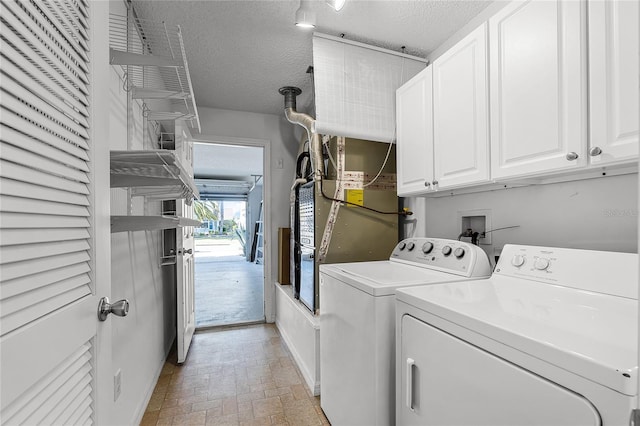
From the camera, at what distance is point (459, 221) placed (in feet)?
6.46

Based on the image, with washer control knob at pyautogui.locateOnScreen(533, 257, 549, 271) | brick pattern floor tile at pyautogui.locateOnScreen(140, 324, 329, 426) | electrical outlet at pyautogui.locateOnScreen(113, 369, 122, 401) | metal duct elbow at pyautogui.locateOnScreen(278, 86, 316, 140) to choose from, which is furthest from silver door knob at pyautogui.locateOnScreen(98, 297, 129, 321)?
metal duct elbow at pyautogui.locateOnScreen(278, 86, 316, 140)

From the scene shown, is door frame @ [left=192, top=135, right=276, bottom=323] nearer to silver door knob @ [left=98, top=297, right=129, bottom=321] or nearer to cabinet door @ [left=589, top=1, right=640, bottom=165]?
silver door knob @ [left=98, top=297, right=129, bottom=321]

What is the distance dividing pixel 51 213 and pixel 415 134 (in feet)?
6.05

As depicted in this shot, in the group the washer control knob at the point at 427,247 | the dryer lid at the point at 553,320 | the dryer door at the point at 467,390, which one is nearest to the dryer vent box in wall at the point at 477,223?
the washer control knob at the point at 427,247

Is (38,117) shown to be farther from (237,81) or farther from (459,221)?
(237,81)

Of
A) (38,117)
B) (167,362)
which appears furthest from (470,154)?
(167,362)

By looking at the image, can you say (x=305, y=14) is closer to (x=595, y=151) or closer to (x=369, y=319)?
(x=595, y=151)

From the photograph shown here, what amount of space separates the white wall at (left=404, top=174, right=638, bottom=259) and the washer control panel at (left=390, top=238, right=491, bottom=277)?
28cm

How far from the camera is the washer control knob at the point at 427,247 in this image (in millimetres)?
1763

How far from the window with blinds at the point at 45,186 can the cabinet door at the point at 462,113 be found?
157 centimetres

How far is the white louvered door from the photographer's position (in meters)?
0.53

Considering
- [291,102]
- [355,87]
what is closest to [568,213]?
[355,87]

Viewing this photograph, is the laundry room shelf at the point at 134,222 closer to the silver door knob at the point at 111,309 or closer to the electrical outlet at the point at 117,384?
the silver door knob at the point at 111,309

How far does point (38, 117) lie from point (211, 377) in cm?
228
